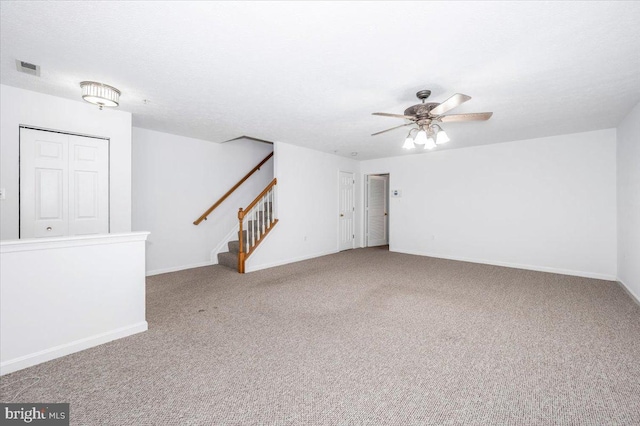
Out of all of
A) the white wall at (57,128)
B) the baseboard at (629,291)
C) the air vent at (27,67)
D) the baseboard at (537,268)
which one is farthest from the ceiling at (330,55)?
the baseboard at (537,268)

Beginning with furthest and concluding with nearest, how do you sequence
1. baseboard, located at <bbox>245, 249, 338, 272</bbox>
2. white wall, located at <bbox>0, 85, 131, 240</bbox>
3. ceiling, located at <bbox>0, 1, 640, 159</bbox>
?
baseboard, located at <bbox>245, 249, 338, 272</bbox> → white wall, located at <bbox>0, 85, 131, 240</bbox> → ceiling, located at <bbox>0, 1, 640, 159</bbox>

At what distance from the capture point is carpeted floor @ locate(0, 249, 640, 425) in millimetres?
1680

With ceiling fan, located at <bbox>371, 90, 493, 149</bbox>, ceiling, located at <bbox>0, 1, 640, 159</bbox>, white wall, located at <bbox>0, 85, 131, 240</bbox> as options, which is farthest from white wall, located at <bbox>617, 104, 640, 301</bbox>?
white wall, located at <bbox>0, 85, 131, 240</bbox>

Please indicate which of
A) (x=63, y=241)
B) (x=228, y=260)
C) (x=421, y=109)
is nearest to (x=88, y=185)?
(x=63, y=241)

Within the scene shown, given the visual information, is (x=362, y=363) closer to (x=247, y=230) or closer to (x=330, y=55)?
(x=330, y=55)

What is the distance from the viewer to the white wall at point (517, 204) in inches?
184

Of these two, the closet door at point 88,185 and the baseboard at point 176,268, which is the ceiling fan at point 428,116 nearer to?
the closet door at point 88,185

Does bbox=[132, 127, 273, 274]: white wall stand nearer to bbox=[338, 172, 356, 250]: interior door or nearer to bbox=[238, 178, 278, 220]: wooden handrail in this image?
bbox=[238, 178, 278, 220]: wooden handrail

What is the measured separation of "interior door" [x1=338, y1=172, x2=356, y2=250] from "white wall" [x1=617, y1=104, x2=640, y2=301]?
198 inches

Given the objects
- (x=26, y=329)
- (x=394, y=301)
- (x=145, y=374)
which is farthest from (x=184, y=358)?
(x=394, y=301)

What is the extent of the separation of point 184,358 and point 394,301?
2.46 metres

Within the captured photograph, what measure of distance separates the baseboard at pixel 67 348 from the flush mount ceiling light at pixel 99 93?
2.37 metres

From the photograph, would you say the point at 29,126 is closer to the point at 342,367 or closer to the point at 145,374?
the point at 145,374

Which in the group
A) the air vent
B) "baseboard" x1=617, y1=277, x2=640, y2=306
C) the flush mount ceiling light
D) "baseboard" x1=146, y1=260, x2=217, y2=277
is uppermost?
the air vent
